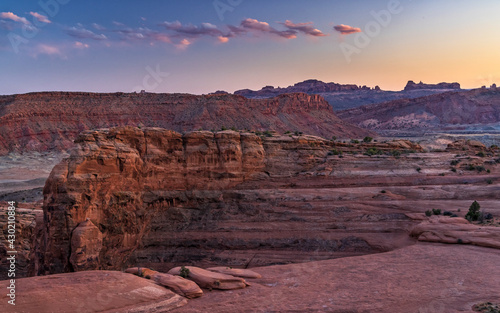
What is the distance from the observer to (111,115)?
7581cm

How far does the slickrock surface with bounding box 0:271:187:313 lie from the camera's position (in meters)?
10.0

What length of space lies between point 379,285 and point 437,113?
4777 inches

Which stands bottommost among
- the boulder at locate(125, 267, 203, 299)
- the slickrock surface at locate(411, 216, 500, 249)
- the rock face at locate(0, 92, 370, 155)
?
the boulder at locate(125, 267, 203, 299)

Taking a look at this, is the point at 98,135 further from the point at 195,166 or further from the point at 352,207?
the point at 352,207

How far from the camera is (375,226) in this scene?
1911 centimetres

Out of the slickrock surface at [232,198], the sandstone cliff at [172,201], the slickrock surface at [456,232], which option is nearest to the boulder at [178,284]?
the sandstone cliff at [172,201]

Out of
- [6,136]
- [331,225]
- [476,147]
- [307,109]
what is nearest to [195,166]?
[331,225]

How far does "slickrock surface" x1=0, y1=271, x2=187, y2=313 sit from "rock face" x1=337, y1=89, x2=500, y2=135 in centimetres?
10604

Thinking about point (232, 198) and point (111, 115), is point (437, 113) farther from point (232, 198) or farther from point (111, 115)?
point (232, 198)

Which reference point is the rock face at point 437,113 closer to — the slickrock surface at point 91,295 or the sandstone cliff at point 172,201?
the sandstone cliff at point 172,201

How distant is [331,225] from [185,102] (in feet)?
217

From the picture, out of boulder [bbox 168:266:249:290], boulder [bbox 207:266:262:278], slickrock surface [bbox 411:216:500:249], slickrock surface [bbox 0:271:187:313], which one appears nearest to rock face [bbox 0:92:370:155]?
slickrock surface [bbox 411:216:500:249]

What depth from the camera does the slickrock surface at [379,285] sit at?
36.4 ft

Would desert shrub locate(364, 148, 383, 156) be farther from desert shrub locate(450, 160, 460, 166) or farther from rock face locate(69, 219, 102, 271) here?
rock face locate(69, 219, 102, 271)
